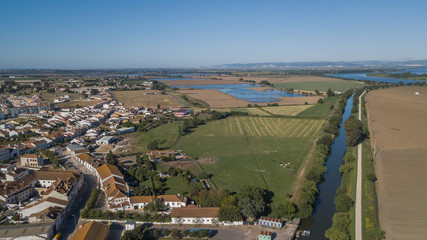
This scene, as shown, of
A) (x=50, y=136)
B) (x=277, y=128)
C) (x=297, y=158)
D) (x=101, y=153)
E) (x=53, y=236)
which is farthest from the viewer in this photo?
(x=277, y=128)

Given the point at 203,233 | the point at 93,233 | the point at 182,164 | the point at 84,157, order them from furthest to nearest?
the point at 84,157, the point at 182,164, the point at 203,233, the point at 93,233

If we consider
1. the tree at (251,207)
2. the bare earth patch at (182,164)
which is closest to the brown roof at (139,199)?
the tree at (251,207)

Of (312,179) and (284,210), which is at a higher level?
(312,179)

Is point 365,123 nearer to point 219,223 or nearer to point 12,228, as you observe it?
point 219,223

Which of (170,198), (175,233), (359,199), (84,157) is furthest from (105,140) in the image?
(359,199)

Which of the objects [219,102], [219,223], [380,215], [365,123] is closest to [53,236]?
[219,223]

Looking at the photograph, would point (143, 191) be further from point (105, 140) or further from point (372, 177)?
point (372, 177)
